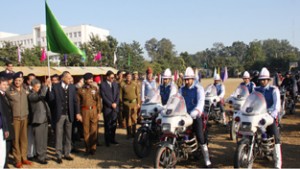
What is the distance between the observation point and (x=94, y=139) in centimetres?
669

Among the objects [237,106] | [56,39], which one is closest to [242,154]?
[237,106]

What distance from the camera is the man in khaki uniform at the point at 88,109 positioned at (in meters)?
6.53

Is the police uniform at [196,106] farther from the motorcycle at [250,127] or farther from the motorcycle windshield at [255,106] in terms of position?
the motorcycle windshield at [255,106]

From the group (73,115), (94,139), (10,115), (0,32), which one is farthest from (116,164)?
(0,32)

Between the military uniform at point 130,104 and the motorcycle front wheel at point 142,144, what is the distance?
1879mm

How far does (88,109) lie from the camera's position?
6547mm

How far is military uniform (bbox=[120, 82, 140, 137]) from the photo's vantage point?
8.20 metres

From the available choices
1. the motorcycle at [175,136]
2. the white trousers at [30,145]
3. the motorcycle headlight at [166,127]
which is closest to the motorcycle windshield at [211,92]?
the motorcycle at [175,136]

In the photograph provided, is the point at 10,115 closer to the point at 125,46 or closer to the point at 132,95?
the point at 132,95

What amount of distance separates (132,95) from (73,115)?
2237mm

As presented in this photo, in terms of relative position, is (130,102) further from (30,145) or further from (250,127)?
(250,127)

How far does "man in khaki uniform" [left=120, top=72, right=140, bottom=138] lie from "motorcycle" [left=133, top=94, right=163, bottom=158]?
1.82 meters

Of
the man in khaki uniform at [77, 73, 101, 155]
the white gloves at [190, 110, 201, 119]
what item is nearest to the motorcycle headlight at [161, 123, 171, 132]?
the white gloves at [190, 110, 201, 119]

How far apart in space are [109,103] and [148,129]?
1498 millimetres
